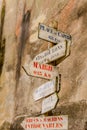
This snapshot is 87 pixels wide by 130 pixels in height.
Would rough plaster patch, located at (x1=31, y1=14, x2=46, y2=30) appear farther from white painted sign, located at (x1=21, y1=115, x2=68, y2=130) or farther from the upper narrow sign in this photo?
white painted sign, located at (x1=21, y1=115, x2=68, y2=130)

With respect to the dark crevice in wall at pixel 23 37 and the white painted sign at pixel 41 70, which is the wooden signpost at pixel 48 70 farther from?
the dark crevice in wall at pixel 23 37

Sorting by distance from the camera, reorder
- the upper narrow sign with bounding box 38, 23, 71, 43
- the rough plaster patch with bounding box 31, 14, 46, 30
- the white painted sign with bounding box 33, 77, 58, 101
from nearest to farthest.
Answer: the white painted sign with bounding box 33, 77, 58, 101 < the upper narrow sign with bounding box 38, 23, 71, 43 < the rough plaster patch with bounding box 31, 14, 46, 30

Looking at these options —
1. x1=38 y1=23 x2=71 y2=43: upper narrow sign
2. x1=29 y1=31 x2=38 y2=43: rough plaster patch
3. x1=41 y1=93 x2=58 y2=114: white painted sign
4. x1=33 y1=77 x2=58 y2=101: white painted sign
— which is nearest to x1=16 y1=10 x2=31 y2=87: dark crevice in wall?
x1=29 y1=31 x2=38 y2=43: rough plaster patch

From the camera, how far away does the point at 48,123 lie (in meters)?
3.96

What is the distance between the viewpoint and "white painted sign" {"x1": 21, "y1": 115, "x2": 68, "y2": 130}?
12.8 ft

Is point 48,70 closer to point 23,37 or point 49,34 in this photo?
point 49,34

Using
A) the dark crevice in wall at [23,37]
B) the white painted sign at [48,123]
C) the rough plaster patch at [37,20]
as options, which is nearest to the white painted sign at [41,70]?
the white painted sign at [48,123]

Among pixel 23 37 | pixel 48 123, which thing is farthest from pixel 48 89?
pixel 23 37

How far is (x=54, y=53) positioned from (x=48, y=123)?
0.78m

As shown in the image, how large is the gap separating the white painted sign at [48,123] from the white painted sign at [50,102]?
12 cm

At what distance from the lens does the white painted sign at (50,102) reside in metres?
4.00

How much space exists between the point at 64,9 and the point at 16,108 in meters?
2.16

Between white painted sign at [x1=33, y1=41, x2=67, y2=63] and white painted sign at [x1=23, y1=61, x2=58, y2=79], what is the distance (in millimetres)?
101

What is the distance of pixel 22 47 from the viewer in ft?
26.5
